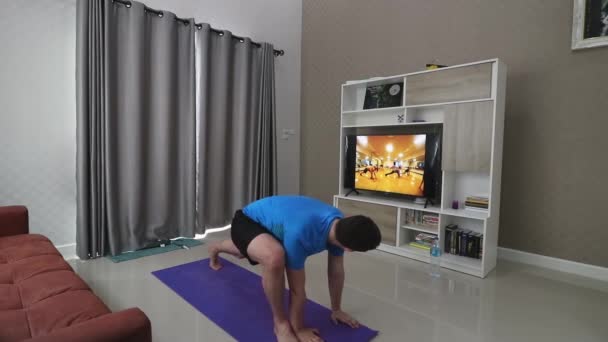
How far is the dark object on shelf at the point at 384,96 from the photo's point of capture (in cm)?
338

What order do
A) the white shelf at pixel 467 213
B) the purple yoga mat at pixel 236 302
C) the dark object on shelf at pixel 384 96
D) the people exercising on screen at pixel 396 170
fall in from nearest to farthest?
the purple yoga mat at pixel 236 302
the white shelf at pixel 467 213
the people exercising on screen at pixel 396 170
the dark object on shelf at pixel 384 96

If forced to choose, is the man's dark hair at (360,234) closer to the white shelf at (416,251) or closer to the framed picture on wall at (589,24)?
the white shelf at (416,251)

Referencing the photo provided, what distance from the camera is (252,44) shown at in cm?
394

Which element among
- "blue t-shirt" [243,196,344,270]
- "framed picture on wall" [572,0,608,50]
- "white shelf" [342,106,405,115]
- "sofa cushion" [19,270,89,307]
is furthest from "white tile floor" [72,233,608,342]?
"framed picture on wall" [572,0,608,50]

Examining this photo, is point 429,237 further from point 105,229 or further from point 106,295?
point 105,229

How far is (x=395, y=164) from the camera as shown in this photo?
3.27 meters

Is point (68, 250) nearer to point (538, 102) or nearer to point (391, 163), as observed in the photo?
point (391, 163)

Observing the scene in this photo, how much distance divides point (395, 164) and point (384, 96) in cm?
73

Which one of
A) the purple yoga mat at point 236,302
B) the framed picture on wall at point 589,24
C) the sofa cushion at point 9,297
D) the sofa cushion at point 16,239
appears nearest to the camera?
the sofa cushion at point 9,297

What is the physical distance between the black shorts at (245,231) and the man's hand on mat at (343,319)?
540mm

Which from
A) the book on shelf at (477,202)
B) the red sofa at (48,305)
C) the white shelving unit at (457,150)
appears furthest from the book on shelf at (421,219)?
the red sofa at (48,305)

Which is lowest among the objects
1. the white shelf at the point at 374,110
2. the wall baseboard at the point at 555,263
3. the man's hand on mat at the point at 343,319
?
the man's hand on mat at the point at 343,319

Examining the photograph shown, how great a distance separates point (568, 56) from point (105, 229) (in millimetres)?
4137

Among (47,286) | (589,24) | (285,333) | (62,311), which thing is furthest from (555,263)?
(47,286)
